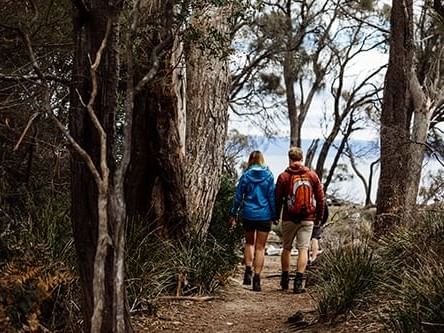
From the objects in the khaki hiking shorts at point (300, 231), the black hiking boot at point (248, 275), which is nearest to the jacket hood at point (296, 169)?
the khaki hiking shorts at point (300, 231)

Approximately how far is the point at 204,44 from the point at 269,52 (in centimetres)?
1829

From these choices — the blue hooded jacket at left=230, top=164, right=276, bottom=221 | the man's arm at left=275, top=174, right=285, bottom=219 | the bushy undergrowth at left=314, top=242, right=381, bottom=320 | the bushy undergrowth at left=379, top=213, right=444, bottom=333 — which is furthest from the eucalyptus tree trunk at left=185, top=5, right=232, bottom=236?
the bushy undergrowth at left=314, top=242, right=381, bottom=320

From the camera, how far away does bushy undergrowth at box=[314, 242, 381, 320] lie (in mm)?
6566

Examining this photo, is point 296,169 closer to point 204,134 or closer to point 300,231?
point 300,231

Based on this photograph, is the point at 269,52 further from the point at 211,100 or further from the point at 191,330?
the point at 191,330

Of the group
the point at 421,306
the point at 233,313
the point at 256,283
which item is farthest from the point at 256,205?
the point at 421,306

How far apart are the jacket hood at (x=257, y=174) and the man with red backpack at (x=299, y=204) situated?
0.95ft

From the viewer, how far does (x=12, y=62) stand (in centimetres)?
688

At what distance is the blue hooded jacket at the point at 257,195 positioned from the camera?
9188 millimetres

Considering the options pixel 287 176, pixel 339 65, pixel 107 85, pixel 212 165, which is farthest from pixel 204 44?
pixel 339 65

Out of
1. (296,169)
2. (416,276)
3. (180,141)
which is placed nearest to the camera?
(416,276)

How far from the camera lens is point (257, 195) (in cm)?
919

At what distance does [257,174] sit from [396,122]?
4197 mm

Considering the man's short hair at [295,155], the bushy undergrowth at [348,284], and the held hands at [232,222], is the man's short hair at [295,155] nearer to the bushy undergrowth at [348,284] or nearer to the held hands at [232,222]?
the held hands at [232,222]
